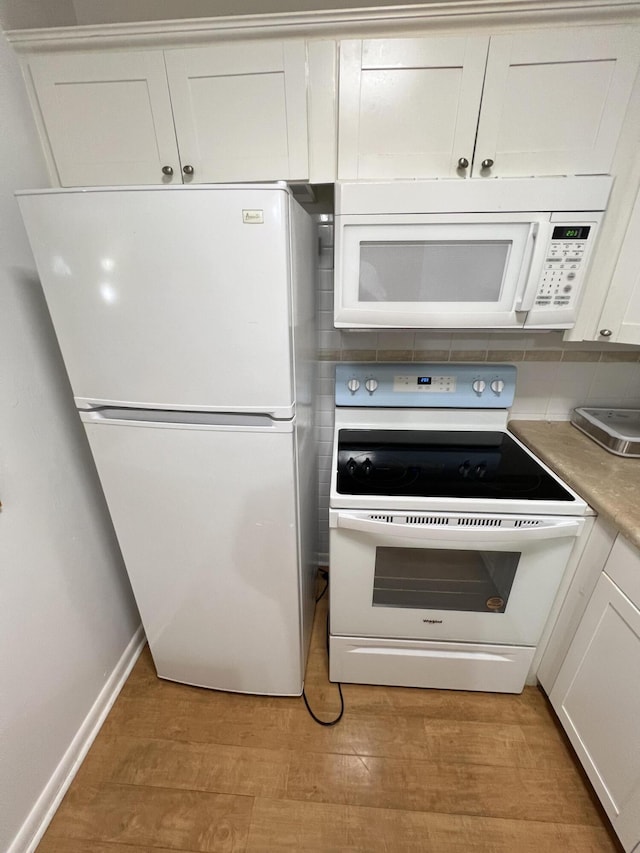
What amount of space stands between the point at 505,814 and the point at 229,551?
46.1 inches

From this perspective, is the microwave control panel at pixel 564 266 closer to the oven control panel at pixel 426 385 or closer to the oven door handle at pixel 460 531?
the oven control panel at pixel 426 385

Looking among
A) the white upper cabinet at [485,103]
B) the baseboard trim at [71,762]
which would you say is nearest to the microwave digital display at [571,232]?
the white upper cabinet at [485,103]

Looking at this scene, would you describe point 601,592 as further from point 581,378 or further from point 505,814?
point 581,378

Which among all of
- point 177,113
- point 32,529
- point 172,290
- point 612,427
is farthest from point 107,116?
point 612,427

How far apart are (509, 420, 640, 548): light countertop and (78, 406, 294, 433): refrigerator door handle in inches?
35.9

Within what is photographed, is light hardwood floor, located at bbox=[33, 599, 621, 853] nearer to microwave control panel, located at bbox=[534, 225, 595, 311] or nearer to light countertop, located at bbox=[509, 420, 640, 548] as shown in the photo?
light countertop, located at bbox=[509, 420, 640, 548]

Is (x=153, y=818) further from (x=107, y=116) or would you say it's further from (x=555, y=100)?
(x=555, y=100)

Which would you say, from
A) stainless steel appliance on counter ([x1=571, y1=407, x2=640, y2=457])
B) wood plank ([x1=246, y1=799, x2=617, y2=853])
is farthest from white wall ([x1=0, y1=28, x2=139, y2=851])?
stainless steel appliance on counter ([x1=571, y1=407, x2=640, y2=457])

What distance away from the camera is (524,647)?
4.11ft

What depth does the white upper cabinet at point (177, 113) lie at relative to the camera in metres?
0.93

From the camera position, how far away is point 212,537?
1082 millimetres

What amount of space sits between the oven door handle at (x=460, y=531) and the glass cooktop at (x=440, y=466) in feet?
0.27

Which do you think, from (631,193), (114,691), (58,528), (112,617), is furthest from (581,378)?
(114,691)

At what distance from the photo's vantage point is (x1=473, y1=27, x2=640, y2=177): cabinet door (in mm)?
877
